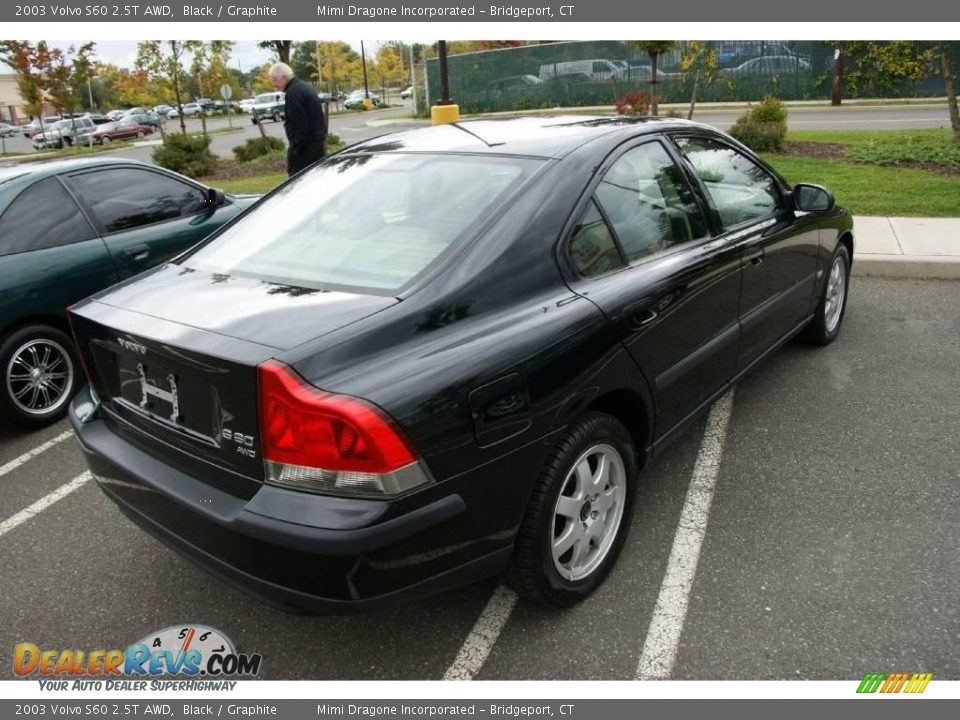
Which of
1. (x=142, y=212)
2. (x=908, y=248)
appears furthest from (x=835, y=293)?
(x=142, y=212)

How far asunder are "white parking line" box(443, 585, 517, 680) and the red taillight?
34.2 inches

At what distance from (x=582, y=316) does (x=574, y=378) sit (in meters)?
0.23

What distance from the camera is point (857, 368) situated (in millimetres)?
4703

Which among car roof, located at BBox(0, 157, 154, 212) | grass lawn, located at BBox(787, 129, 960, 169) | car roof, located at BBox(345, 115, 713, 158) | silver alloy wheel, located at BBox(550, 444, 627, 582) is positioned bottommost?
silver alloy wheel, located at BBox(550, 444, 627, 582)

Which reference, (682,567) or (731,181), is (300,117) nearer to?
(731,181)

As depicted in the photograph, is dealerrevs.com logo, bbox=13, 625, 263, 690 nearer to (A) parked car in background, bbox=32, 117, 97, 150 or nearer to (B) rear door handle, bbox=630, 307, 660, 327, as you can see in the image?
(B) rear door handle, bbox=630, 307, 660, 327

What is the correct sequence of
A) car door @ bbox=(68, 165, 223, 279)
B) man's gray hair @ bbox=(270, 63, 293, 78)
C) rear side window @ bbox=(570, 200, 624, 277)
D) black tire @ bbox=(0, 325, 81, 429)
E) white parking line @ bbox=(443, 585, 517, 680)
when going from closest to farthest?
white parking line @ bbox=(443, 585, 517, 680) → rear side window @ bbox=(570, 200, 624, 277) → black tire @ bbox=(0, 325, 81, 429) → car door @ bbox=(68, 165, 223, 279) → man's gray hair @ bbox=(270, 63, 293, 78)

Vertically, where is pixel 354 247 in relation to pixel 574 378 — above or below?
above

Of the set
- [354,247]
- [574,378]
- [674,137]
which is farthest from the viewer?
[674,137]

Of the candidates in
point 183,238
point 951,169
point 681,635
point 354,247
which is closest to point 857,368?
point 681,635

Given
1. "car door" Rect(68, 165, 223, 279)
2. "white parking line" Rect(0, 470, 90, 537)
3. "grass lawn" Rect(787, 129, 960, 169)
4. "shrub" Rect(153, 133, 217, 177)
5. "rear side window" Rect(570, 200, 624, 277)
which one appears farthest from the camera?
"shrub" Rect(153, 133, 217, 177)

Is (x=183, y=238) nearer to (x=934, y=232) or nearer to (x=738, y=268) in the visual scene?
(x=738, y=268)

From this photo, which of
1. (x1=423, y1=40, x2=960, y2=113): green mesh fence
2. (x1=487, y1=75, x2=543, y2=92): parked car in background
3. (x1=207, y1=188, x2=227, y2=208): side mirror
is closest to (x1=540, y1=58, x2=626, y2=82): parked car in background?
(x1=423, y1=40, x2=960, y2=113): green mesh fence

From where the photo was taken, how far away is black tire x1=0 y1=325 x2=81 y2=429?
4332mm
